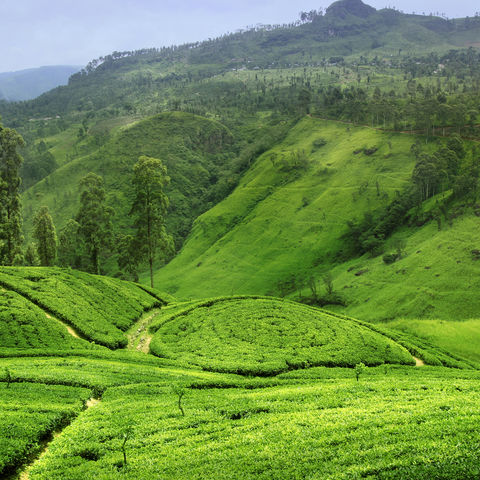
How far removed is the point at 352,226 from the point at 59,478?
99.8m

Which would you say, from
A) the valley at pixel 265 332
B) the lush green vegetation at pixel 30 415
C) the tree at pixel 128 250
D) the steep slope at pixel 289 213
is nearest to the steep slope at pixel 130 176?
the steep slope at pixel 289 213

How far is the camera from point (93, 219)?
59.2 m

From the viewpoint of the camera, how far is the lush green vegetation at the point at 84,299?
3691cm

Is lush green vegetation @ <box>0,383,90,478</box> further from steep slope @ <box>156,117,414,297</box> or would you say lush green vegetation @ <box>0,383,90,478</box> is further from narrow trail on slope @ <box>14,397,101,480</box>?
steep slope @ <box>156,117,414,297</box>

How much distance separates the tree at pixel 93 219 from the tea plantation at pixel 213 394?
14583mm

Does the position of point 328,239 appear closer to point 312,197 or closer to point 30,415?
point 312,197

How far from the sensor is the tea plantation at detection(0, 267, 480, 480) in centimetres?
1543

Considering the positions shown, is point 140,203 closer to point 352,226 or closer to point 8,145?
point 8,145

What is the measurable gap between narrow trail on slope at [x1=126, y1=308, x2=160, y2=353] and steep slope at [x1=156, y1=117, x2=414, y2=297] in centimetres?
5216

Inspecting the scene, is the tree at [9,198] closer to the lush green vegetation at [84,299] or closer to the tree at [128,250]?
the tree at [128,250]

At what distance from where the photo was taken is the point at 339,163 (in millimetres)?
136000

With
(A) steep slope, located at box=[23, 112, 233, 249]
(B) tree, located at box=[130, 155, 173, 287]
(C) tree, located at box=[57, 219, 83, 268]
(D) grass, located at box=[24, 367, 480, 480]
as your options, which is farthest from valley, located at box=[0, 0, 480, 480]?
(A) steep slope, located at box=[23, 112, 233, 249]

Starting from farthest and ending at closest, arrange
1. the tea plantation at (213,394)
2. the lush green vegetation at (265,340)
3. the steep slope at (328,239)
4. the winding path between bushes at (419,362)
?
the steep slope at (328,239) < the winding path between bushes at (419,362) < the lush green vegetation at (265,340) < the tea plantation at (213,394)

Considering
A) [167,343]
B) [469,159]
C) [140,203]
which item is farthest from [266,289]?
→ [469,159]
